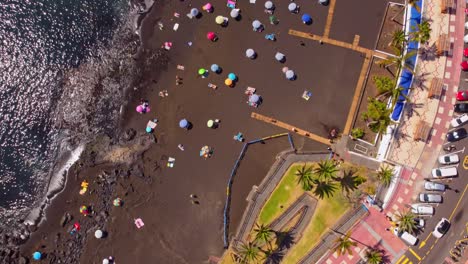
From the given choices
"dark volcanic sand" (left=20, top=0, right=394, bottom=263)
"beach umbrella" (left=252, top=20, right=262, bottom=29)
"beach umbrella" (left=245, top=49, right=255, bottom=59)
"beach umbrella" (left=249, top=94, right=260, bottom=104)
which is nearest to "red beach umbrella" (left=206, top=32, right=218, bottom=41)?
"dark volcanic sand" (left=20, top=0, right=394, bottom=263)

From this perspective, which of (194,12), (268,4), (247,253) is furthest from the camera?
(194,12)

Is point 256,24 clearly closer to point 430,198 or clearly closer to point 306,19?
point 306,19

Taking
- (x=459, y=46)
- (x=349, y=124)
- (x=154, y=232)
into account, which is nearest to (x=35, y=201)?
(x=154, y=232)

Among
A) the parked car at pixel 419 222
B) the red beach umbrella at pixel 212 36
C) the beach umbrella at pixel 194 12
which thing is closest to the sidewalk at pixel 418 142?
the parked car at pixel 419 222

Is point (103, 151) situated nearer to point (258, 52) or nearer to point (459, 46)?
point (258, 52)

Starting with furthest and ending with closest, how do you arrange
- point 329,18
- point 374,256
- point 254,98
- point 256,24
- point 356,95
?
point 329,18
point 256,24
point 356,95
point 254,98
point 374,256

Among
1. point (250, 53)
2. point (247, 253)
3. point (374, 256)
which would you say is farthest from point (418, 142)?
point (247, 253)
